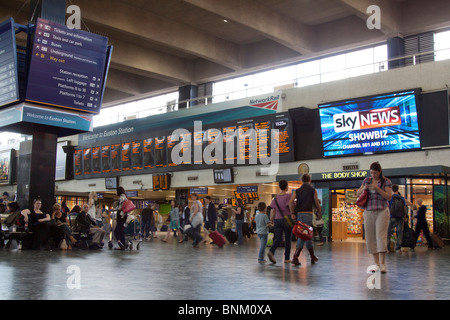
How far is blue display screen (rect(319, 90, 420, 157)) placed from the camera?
18359 mm

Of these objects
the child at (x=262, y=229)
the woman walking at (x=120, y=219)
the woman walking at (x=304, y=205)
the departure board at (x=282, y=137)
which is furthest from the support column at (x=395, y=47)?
the woman walking at (x=304, y=205)

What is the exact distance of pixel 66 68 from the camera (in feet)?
46.1

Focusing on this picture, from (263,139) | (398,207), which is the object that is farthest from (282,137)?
(398,207)

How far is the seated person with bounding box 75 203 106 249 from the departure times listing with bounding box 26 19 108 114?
2968mm

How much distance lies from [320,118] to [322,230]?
458 centimetres

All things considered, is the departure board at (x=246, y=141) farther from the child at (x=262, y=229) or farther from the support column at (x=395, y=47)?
the child at (x=262, y=229)

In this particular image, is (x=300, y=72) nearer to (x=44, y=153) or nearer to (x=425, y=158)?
(x=425, y=158)

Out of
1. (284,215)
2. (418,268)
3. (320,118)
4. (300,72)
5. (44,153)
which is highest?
(300,72)

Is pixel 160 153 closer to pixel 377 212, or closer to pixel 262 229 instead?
pixel 262 229

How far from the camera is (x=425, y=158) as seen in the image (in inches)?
718

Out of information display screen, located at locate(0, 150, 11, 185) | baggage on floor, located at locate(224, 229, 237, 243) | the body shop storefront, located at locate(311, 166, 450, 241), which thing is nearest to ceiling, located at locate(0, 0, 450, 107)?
the body shop storefront, located at locate(311, 166, 450, 241)

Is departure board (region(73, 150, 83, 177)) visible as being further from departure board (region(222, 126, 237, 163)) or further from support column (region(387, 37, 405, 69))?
support column (region(387, 37, 405, 69))

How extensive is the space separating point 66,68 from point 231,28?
1612cm
